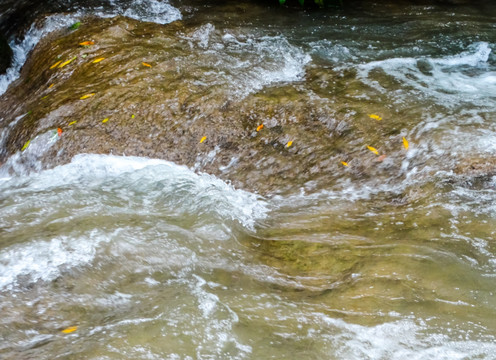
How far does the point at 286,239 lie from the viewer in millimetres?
3543

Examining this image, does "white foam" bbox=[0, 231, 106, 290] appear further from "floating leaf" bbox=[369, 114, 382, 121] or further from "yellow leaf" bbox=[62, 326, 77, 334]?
"floating leaf" bbox=[369, 114, 382, 121]

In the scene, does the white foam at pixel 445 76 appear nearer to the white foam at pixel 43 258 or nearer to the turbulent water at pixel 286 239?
the turbulent water at pixel 286 239

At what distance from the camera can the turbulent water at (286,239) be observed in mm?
2701

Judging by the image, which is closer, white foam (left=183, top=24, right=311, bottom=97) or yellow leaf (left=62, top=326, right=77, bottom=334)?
yellow leaf (left=62, top=326, right=77, bottom=334)

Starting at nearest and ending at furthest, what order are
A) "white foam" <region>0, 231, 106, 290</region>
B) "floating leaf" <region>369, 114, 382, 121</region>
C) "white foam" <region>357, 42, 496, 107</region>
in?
"white foam" <region>0, 231, 106, 290</region> < "floating leaf" <region>369, 114, 382, 121</region> < "white foam" <region>357, 42, 496, 107</region>

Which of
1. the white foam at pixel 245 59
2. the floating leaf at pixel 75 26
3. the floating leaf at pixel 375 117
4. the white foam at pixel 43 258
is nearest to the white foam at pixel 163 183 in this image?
the white foam at pixel 43 258

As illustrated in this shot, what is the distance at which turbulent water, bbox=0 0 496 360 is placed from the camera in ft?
8.86

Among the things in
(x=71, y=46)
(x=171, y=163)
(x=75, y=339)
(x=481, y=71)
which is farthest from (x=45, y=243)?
(x=481, y=71)

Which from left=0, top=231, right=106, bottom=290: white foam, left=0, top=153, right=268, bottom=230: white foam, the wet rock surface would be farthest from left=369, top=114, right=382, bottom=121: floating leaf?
left=0, top=231, right=106, bottom=290: white foam

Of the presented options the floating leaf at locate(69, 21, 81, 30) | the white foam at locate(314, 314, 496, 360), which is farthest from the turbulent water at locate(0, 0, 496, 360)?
the floating leaf at locate(69, 21, 81, 30)

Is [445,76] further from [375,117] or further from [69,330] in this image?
[69,330]

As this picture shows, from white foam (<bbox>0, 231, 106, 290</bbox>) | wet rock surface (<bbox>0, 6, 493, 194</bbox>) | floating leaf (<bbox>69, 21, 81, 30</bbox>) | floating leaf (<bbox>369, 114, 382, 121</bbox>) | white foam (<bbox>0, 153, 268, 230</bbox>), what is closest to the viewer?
white foam (<bbox>0, 231, 106, 290</bbox>)

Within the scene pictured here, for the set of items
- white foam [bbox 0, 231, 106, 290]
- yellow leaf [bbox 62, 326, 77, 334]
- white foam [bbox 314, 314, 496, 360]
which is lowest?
yellow leaf [bbox 62, 326, 77, 334]

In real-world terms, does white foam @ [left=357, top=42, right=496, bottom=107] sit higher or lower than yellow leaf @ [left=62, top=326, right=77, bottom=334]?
higher
